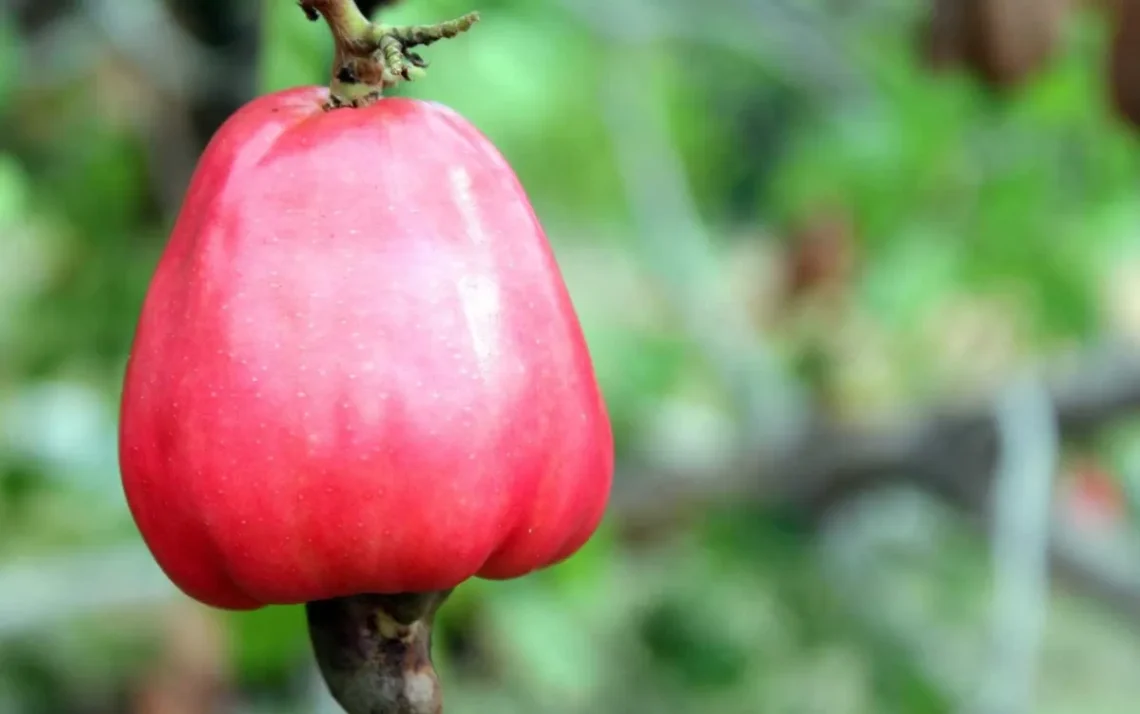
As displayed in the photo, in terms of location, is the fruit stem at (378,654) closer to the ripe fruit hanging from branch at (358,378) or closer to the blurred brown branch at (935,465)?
the ripe fruit hanging from branch at (358,378)

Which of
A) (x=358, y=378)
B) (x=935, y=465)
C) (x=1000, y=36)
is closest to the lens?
(x=358, y=378)

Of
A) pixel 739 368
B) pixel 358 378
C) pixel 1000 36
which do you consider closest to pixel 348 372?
pixel 358 378

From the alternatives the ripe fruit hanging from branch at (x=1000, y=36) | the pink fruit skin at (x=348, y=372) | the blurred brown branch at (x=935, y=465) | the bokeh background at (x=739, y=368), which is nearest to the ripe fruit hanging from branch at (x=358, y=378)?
the pink fruit skin at (x=348, y=372)

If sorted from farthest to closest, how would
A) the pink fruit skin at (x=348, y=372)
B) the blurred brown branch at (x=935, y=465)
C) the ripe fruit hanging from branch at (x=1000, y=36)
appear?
the blurred brown branch at (x=935, y=465) < the ripe fruit hanging from branch at (x=1000, y=36) < the pink fruit skin at (x=348, y=372)

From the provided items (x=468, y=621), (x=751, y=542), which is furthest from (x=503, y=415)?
(x=751, y=542)

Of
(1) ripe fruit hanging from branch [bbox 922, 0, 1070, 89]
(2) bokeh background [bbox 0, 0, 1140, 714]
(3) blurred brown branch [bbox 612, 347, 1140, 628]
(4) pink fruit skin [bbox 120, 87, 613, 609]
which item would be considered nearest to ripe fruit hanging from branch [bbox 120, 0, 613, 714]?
(4) pink fruit skin [bbox 120, 87, 613, 609]

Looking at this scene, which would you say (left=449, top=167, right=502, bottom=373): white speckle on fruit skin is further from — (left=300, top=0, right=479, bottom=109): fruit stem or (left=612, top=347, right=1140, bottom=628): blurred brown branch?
(left=612, top=347, right=1140, bottom=628): blurred brown branch

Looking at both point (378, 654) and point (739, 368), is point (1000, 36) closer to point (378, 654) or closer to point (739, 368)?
point (739, 368)
